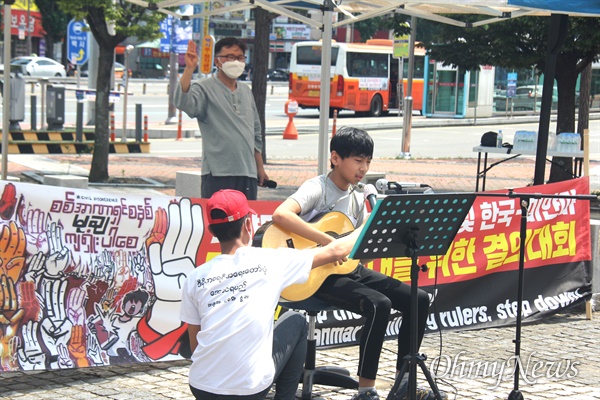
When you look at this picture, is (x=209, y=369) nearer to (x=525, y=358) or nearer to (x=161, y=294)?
(x=161, y=294)

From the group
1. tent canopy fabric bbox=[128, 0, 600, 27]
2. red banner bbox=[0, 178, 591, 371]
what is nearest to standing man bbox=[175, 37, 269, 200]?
red banner bbox=[0, 178, 591, 371]

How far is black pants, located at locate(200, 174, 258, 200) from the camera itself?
6688 mm

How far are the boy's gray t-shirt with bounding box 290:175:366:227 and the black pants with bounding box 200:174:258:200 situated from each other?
143 centimetres

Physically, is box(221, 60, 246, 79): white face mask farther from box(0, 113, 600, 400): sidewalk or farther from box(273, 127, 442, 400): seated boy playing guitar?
box(0, 113, 600, 400): sidewalk

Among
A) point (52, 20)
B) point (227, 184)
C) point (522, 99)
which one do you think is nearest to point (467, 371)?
point (227, 184)

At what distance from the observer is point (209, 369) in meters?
3.83

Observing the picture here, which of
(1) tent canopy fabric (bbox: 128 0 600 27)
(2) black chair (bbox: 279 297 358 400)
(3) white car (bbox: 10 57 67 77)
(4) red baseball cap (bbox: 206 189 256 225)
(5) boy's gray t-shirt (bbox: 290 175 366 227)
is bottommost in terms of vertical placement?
(2) black chair (bbox: 279 297 358 400)

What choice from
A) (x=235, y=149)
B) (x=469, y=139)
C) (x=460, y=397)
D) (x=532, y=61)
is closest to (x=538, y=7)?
(x=235, y=149)

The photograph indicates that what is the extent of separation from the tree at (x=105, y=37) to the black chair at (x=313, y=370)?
32.3 feet

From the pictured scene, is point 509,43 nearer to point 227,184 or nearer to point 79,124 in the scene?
point 227,184

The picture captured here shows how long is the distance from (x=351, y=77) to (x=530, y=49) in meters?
23.0

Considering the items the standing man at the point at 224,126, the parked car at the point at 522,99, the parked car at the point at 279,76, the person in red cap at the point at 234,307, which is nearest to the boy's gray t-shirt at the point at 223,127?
the standing man at the point at 224,126

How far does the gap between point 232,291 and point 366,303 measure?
4.21 ft

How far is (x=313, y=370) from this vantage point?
17.6 feet
